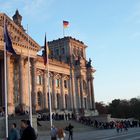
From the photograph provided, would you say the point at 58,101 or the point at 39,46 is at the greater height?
the point at 39,46

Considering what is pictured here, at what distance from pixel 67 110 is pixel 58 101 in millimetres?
2908

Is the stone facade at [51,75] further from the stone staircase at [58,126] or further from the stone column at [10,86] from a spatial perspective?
the stone staircase at [58,126]

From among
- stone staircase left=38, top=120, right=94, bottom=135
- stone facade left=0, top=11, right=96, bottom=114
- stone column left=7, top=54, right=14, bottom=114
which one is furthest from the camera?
stone facade left=0, top=11, right=96, bottom=114

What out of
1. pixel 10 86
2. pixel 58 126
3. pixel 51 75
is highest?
pixel 51 75

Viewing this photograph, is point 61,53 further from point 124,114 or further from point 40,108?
point 124,114

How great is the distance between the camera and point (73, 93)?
283 feet

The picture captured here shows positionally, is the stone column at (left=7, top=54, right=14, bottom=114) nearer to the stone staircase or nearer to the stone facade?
the stone facade

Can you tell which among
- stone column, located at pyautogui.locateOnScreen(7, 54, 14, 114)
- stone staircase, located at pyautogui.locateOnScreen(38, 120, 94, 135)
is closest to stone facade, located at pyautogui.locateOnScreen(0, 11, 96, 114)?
stone column, located at pyautogui.locateOnScreen(7, 54, 14, 114)

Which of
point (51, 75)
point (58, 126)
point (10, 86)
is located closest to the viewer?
point (58, 126)

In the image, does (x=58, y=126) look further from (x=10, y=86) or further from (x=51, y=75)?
(x=51, y=75)

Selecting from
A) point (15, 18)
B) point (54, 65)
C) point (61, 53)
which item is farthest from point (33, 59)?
point (61, 53)

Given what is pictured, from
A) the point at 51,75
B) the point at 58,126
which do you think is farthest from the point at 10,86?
the point at 51,75

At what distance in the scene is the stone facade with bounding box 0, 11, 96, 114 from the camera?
60188 millimetres

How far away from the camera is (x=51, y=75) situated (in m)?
79.4
